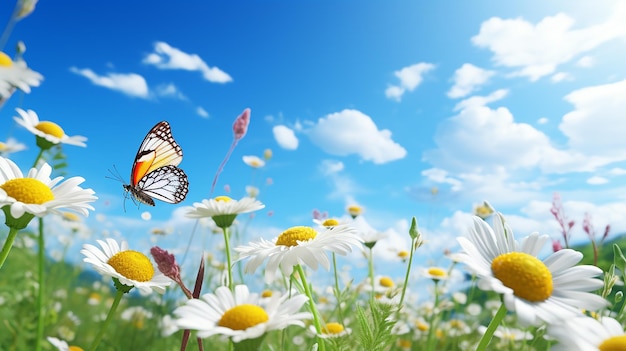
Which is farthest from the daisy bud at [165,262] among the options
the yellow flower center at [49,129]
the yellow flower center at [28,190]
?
the yellow flower center at [49,129]

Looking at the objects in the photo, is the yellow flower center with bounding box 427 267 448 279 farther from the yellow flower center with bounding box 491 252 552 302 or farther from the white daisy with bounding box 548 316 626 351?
the white daisy with bounding box 548 316 626 351

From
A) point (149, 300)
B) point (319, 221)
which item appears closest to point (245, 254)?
point (319, 221)

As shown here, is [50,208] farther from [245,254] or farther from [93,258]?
[245,254]

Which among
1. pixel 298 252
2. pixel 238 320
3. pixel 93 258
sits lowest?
pixel 238 320

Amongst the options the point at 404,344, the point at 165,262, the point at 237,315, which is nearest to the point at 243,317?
the point at 237,315

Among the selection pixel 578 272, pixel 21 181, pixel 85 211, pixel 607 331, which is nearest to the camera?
pixel 607 331

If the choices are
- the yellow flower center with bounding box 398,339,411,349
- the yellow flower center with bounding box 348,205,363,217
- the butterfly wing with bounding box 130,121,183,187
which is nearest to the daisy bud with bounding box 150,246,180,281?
the butterfly wing with bounding box 130,121,183,187

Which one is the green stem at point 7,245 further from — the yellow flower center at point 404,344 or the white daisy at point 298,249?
the yellow flower center at point 404,344
